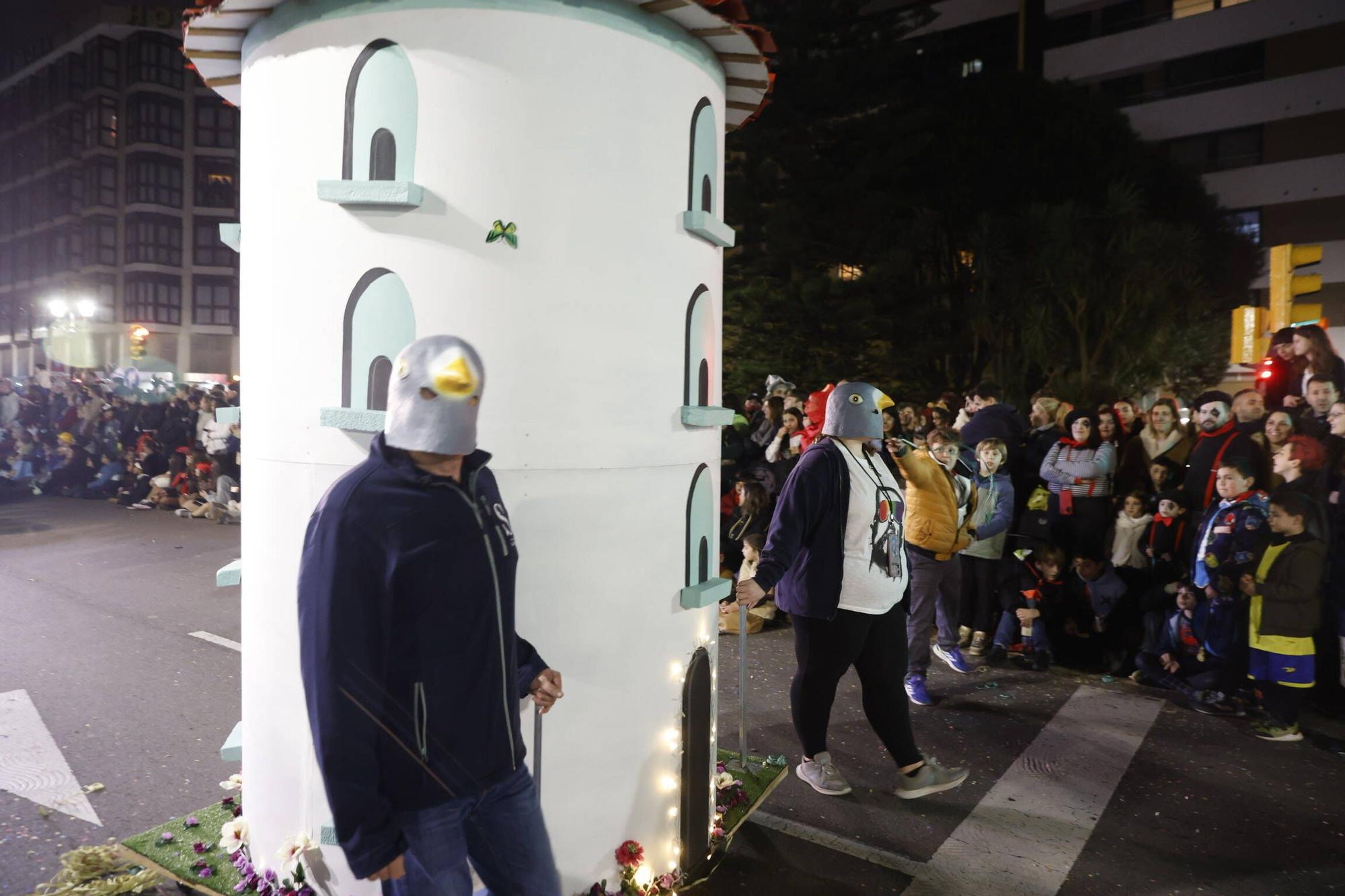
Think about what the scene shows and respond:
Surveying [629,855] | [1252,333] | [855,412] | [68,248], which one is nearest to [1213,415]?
[1252,333]

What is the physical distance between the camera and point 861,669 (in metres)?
4.48

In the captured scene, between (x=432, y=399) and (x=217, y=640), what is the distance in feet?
19.6

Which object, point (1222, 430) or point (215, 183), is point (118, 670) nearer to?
point (1222, 430)

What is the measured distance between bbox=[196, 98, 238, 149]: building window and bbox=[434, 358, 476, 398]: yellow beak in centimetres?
6449

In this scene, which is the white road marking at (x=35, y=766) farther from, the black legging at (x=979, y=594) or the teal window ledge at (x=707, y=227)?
the black legging at (x=979, y=594)

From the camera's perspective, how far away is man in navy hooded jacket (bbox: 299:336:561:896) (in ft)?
6.79

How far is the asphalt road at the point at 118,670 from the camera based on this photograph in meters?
4.26

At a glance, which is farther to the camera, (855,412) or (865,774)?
(865,774)

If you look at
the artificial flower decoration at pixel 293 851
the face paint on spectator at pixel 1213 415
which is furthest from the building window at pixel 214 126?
the artificial flower decoration at pixel 293 851

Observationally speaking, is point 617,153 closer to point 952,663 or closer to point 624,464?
point 624,464

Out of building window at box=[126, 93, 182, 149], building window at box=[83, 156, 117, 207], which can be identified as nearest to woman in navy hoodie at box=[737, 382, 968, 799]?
building window at box=[126, 93, 182, 149]

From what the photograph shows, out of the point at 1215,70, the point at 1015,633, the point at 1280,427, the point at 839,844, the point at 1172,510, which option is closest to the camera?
the point at 839,844

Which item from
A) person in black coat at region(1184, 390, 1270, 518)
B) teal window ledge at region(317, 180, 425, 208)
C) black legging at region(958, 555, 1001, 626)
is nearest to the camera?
teal window ledge at region(317, 180, 425, 208)

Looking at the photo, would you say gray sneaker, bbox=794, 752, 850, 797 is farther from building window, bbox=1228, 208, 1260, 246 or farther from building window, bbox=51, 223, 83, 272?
building window, bbox=51, 223, 83, 272
